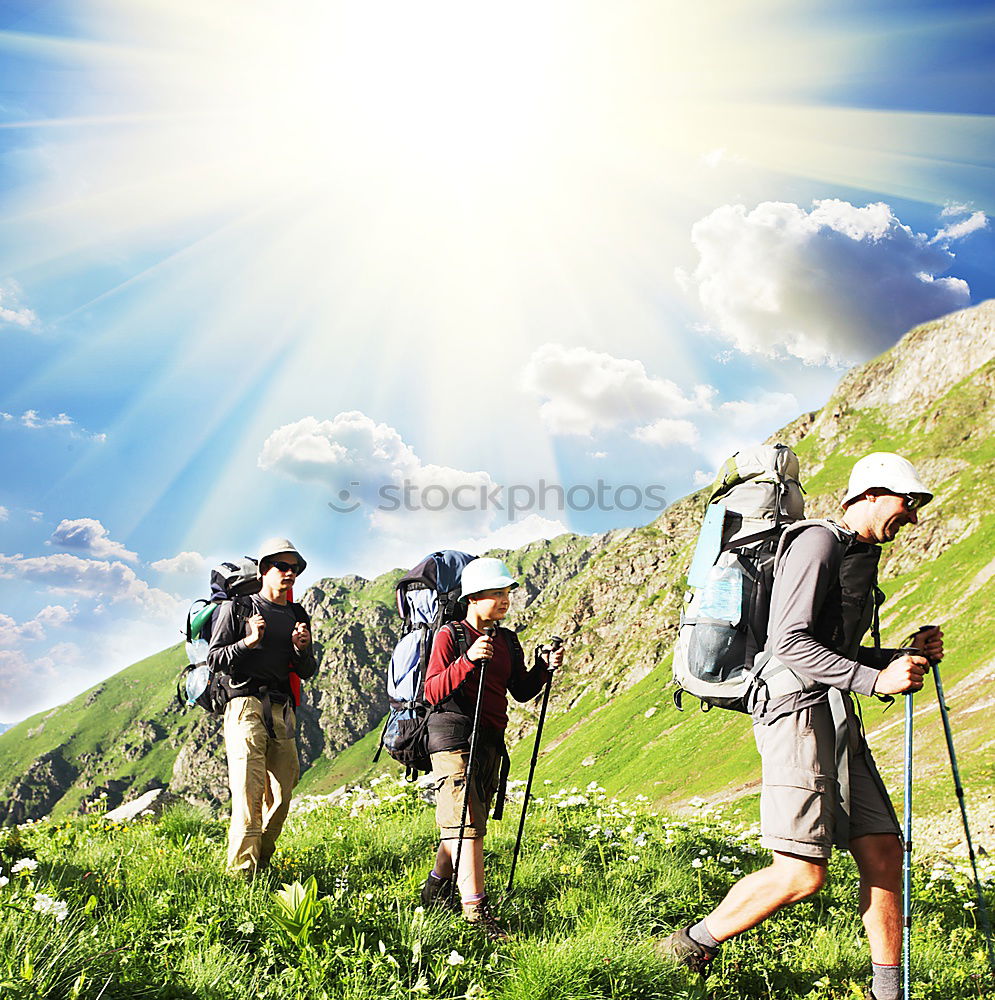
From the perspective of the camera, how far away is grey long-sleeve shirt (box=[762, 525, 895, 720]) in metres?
4.71

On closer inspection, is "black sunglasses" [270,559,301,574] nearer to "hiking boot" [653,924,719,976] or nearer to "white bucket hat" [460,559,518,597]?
"white bucket hat" [460,559,518,597]

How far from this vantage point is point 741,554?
18.3ft

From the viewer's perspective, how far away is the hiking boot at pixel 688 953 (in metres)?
4.93

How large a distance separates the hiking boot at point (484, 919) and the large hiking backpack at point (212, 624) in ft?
10.3

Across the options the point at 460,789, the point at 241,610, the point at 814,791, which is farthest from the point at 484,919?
the point at 241,610

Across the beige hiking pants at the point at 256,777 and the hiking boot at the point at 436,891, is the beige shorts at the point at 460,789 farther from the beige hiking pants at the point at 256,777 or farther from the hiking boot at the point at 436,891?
the beige hiking pants at the point at 256,777

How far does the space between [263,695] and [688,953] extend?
436 cm

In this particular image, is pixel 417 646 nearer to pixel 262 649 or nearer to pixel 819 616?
pixel 262 649

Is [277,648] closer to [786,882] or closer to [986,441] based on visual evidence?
[786,882]

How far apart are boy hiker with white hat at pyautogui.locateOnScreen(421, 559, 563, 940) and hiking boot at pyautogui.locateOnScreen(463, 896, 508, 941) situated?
14mm

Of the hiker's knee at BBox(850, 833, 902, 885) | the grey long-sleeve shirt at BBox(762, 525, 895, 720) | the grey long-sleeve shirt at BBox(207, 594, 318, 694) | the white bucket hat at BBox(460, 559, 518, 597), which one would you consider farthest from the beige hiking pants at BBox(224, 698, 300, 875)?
the hiker's knee at BBox(850, 833, 902, 885)

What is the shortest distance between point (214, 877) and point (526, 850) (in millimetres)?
3259

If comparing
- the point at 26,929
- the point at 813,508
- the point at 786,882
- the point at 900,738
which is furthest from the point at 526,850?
the point at 813,508

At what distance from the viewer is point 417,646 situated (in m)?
6.70
